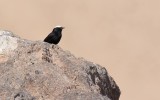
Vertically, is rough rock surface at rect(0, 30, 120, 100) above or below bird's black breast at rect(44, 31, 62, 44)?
below

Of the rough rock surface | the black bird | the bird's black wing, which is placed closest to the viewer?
the rough rock surface

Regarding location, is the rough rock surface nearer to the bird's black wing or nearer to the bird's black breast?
the bird's black wing

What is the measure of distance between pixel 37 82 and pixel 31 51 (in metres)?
0.76

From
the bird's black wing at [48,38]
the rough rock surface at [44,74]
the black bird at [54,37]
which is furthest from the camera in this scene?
the black bird at [54,37]

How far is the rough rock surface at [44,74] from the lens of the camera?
595 centimetres

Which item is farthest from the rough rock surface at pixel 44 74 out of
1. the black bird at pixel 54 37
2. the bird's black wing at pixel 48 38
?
the black bird at pixel 54 37

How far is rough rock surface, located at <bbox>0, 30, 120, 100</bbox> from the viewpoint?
595cm

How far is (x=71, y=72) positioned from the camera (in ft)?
21.6

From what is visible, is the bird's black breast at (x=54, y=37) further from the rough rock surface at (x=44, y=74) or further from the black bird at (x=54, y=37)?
the rough rock surface at (x=44, y=74)

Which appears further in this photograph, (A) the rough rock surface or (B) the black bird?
(B) the black bird

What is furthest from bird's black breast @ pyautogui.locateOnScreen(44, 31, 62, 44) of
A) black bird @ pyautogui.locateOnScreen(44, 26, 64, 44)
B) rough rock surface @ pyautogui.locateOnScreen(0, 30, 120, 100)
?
rough rock surface @ pyautogui.locateOnScreen(0, 30, 120, 100)

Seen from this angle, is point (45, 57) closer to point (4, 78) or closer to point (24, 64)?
point (24, 64)

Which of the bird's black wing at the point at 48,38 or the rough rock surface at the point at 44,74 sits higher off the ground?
A: the bird's black wing at the point at 48,38

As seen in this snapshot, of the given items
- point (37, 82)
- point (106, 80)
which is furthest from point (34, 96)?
point (106, 80)
